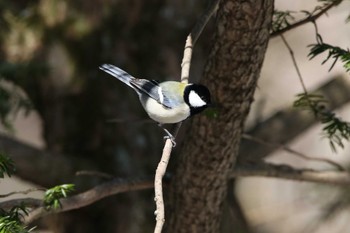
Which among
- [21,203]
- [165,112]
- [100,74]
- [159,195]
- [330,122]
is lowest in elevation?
[159,195]

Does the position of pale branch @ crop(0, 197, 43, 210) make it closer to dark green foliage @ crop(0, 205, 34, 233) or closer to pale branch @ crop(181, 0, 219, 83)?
dark green foliage @ crop(0, 205, 34, 233)

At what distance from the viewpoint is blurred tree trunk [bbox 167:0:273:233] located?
1.34m

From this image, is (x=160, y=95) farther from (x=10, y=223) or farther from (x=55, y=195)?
(x=10, y=223)

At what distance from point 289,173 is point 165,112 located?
1.34 ft

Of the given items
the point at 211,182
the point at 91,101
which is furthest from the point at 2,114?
the point at 211,182

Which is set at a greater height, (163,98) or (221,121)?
(163,98)

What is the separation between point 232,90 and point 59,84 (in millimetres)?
1045

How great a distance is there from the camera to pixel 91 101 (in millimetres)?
2277

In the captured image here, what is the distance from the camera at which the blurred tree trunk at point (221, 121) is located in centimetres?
134

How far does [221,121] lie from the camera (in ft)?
4.87

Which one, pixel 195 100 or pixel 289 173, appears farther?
pixel 289 173

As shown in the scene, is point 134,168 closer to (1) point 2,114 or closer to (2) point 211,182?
(1) point 2,114

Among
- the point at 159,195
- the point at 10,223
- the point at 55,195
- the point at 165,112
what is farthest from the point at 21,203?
the point at 165,112

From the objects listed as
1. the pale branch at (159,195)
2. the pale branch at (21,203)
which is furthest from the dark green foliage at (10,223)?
the pale branch at (159,195)
